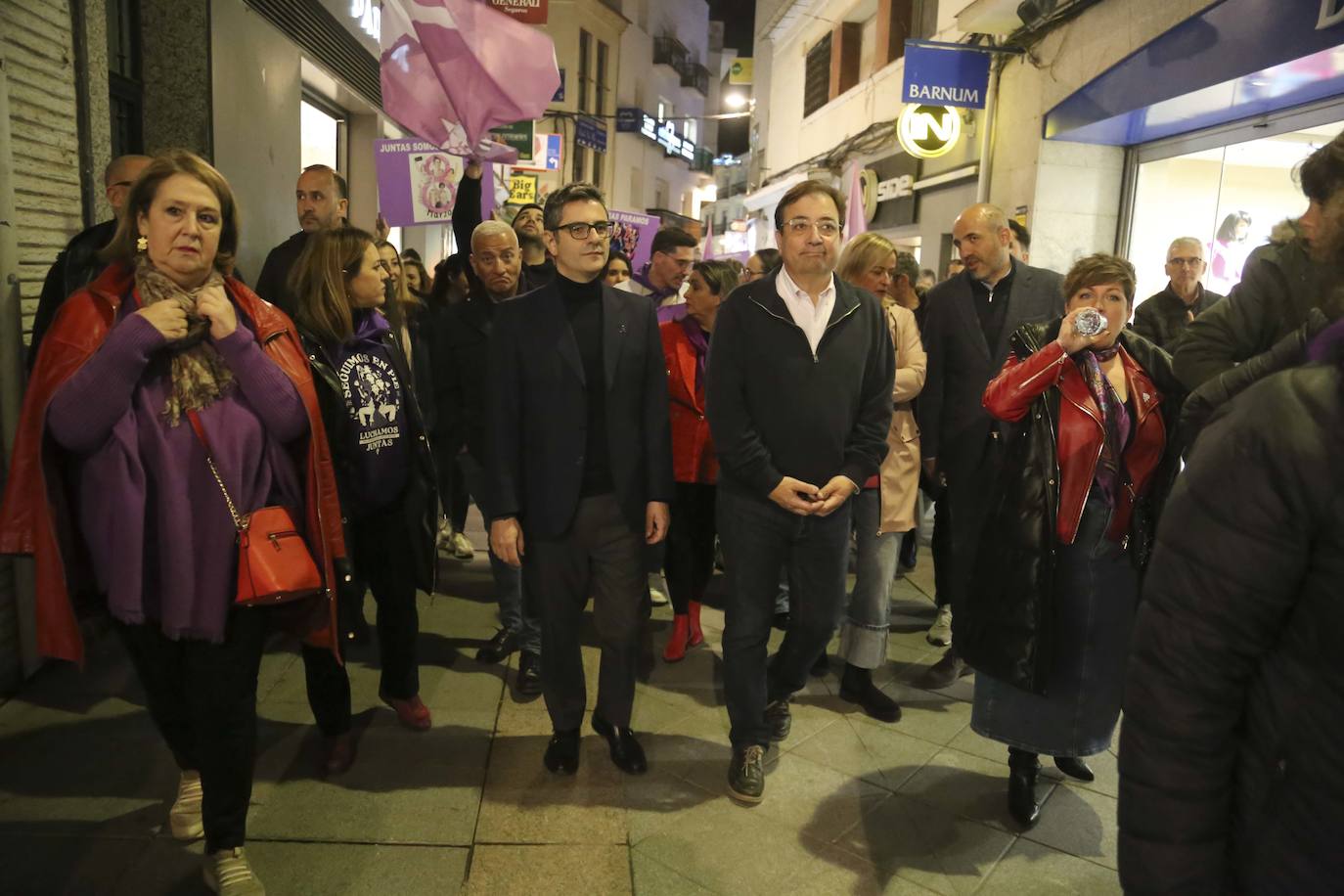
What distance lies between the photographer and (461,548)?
664cm

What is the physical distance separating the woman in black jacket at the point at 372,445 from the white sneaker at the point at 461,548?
269 centimetres

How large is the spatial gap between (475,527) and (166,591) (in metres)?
4.97

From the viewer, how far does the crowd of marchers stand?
1314 millimetres

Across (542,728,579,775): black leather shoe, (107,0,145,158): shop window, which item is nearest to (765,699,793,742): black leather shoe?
(542,728,579,775): black leather shoe

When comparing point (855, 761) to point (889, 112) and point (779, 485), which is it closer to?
point (779, 485)

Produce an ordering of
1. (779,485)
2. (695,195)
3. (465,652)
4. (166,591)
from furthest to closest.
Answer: (695,195) < (465,652) < (779,485) < (166,591)

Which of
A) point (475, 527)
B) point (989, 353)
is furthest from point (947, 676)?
point (475, 527)

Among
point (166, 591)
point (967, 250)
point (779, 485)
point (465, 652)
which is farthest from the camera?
point (465, 652)

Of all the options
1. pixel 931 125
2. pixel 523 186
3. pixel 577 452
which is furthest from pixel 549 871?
pixel 523 186

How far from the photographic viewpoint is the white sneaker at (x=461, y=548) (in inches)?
259

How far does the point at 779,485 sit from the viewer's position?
10.9 ft

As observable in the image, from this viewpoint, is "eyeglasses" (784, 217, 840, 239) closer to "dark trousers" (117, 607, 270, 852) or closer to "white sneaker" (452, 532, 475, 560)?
"dark trousers" (117, 607, 270, 852)

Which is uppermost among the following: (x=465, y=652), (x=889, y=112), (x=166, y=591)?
(x=889, y=112)

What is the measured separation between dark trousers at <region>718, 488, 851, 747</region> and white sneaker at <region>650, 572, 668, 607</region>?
2.20 m
